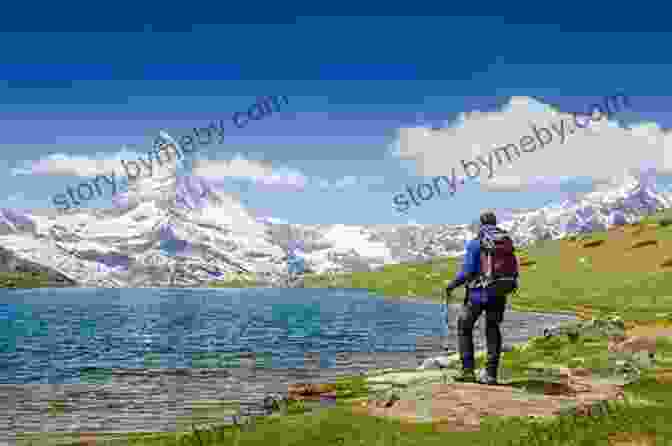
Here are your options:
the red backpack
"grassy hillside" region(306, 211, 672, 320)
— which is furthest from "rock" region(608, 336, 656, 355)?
"grassy hillside" region(306, 211, 672, 320)

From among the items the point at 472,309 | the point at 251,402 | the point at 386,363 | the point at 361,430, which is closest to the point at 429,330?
the point at 386,363

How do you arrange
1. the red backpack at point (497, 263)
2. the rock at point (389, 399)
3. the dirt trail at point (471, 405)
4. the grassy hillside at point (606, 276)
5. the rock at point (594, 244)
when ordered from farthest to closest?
the rock at point (594, 244) < the grassy hillside at point (606, 276) < the red backpack at point (497, 263) < the rock at point (389, 399) < the dirt trail at point (471, 405)

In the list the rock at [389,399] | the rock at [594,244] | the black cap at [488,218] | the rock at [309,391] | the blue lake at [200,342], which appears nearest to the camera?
the rock at [389,399]

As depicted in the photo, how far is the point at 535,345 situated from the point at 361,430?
30.1 metres


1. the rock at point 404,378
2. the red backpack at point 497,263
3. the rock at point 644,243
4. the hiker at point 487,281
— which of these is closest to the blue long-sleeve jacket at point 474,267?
the hiker at point 487,281

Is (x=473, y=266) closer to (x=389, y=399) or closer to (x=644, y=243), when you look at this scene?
(x=389, y=399)

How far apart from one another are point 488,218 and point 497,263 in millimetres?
1702

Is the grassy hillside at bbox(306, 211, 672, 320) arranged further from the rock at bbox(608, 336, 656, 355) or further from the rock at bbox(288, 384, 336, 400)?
the rock at bbox(288, 384, 336, 400)

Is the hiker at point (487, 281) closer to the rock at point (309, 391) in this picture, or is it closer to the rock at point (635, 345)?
the rock at point (309, 391)

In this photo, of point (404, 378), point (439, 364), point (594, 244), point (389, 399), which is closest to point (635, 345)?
point (439, 364)

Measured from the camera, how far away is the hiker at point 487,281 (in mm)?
22078

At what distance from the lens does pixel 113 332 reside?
79.8 metres

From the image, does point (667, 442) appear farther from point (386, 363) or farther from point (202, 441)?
point (386, 363)

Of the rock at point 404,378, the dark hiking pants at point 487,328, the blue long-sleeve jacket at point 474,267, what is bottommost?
the rock at point 404,378
